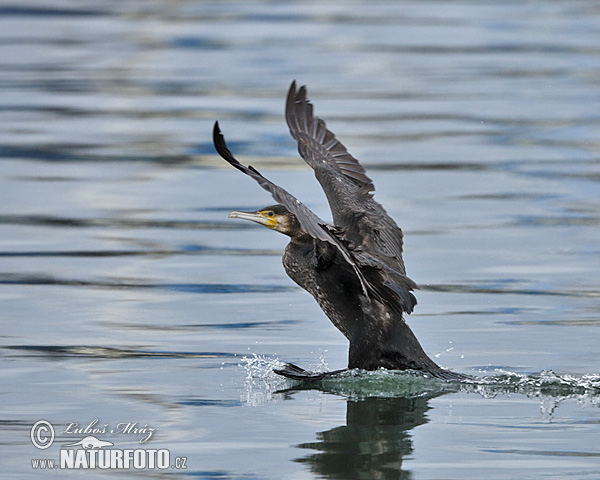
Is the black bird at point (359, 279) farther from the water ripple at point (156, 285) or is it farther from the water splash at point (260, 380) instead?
the water ripple at point (156, 285)

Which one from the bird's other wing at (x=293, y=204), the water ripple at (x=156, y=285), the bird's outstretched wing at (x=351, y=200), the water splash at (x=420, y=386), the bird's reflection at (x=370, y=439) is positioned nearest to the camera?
the bird's reflection at (x=370, y=439)

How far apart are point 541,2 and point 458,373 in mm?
21343

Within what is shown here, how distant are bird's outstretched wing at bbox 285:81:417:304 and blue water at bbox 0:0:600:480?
531mm

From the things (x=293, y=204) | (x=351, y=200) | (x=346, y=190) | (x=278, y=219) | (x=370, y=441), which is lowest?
(x=370, y=441)

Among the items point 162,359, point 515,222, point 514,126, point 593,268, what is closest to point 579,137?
point 514,126

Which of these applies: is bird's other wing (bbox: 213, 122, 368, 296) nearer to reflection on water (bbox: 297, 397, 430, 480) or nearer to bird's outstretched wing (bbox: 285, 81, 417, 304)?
bird's outstretched wing (bbox: 285, 81, 417, 304)

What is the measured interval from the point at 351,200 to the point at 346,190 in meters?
0.18

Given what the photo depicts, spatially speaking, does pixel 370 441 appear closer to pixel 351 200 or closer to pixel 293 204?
pixel 293 204

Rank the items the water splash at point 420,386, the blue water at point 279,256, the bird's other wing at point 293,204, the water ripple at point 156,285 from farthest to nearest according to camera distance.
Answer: the water ripple at point 156,285, the water splash at point 420,386, the blue water at point 279,256, the bird's other wing at point 293,204

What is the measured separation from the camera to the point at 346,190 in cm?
809

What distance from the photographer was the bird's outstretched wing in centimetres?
717

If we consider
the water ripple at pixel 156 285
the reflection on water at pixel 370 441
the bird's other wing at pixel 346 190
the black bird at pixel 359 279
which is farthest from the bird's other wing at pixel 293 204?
the water ripple at pixel 156 285

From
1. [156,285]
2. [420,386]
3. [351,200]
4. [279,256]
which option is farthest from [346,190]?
[279,256]

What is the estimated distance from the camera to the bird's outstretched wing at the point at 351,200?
23.5ft
